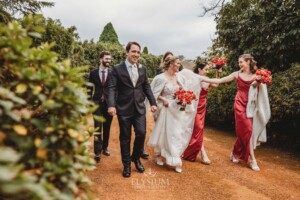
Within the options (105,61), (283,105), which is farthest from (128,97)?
(283,105)

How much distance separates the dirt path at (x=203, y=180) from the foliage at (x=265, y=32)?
3338 mm

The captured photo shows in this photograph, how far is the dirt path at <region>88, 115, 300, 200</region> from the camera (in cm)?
465

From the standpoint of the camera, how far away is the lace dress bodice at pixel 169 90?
610 centimetres

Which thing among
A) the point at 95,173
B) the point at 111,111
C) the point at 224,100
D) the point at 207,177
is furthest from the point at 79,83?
the point at 224,100

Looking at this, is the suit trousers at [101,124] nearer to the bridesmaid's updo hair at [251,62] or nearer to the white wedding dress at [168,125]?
the white wedding dress at [168,125]

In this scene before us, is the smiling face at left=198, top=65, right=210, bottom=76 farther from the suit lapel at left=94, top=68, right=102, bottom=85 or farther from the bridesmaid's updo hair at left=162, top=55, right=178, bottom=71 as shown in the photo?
the suit lapel at left=94, top=68, right=102, bottom=85

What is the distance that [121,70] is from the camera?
527cm

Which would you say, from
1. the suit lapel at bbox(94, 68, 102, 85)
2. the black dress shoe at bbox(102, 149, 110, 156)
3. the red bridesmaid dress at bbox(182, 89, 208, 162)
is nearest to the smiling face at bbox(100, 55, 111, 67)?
the suit lapel at bbox(94, 68, 102, 85)

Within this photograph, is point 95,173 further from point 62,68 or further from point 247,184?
point 62,68

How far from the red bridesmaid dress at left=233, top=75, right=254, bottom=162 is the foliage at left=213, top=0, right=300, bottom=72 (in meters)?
2.99

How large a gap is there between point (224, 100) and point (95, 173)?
538 cm

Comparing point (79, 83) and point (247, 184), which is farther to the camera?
point (247, 184)

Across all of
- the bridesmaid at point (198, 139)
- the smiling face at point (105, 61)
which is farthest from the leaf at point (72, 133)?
the bridesmaid at point (198, 139)

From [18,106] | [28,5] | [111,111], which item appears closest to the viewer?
[18,106]
